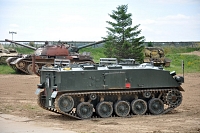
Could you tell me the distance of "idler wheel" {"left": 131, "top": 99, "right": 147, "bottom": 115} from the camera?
17.7 m

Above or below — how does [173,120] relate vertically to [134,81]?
below

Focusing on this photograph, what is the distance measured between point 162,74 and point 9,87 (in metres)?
12.5

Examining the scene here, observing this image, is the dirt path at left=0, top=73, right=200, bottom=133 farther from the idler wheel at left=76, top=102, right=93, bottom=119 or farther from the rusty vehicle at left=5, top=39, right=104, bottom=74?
the rusty vehicle at left=5, top=39, right=104, bottom=74

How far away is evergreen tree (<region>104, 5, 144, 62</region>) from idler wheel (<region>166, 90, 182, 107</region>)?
66.6 ft

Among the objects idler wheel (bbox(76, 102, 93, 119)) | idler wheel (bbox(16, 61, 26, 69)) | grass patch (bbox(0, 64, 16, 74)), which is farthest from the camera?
grass patch (bbox(0, 64, 16, 74))

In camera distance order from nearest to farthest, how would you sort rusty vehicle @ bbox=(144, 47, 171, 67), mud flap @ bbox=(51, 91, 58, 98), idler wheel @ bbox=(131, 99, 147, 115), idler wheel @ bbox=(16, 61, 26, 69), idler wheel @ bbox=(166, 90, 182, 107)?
1. mud flap @ bbox=(51, 91, 58, 98)
2. idler wheel @ bbox=(131, 99, 147, 115)
3. idler wheel @ bbox=(166, 90, 182, 107)
4. idler wheel @ bbox=(16, 61, 26, 69)
5. rusty vehicle @ bbox=(144, 47, 171, 67)

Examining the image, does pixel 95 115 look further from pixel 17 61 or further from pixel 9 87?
pixel 17 61

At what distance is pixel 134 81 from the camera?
17547mm

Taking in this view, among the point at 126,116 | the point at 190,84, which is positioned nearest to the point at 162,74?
the point at 126,116

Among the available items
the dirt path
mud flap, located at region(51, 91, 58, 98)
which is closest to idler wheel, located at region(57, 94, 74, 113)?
mud flap, located at region(51, 91, 58, 98)

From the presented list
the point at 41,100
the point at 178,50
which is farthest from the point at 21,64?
the point at 178,50

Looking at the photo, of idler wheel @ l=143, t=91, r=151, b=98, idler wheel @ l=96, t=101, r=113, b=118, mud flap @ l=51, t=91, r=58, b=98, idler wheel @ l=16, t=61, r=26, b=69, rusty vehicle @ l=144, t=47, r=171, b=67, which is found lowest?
idler wheel @ l=96, t=101, r=113, b=118

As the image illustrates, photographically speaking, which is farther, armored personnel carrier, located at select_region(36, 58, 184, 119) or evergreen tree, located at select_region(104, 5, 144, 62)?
evergreen tree, located at select_region(104, 5, 144, 62)

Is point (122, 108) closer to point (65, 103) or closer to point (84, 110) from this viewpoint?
point (84, 110)
